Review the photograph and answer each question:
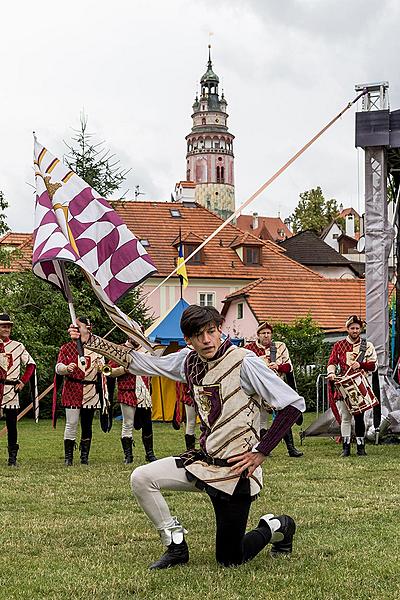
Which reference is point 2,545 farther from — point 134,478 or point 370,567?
point 370,567

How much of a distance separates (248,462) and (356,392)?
289 inches

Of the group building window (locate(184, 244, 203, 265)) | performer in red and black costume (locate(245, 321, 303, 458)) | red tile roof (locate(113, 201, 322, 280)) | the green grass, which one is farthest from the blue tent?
building window (locate(184, 244, 203, 265))

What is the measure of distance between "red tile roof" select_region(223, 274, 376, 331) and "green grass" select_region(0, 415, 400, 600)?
2670 cm

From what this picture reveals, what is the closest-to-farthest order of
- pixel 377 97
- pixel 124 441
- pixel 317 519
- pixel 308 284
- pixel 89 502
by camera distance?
pixel 317 519 → pixel 89 502 → pixel 124 441 → pixel 377 97 → pixel 308 284

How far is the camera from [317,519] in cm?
754

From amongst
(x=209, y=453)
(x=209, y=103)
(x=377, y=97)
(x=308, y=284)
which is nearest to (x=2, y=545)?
(x=209, y=453)

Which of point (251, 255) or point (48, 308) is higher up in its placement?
point (251, 255)

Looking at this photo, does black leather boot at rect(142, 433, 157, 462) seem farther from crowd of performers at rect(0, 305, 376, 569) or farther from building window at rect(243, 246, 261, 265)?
building window at rect(243, 246, 261, 265)

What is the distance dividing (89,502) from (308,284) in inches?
1295

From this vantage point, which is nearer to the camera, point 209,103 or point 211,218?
point 211,218

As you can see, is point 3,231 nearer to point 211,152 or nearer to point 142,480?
point 142,480

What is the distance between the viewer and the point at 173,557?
588cm

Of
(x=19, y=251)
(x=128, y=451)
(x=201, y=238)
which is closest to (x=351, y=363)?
(x=128, y=451)

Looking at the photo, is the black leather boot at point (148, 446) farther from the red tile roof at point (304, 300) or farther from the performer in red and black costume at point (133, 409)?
the red tile roof at point (304, 300)
